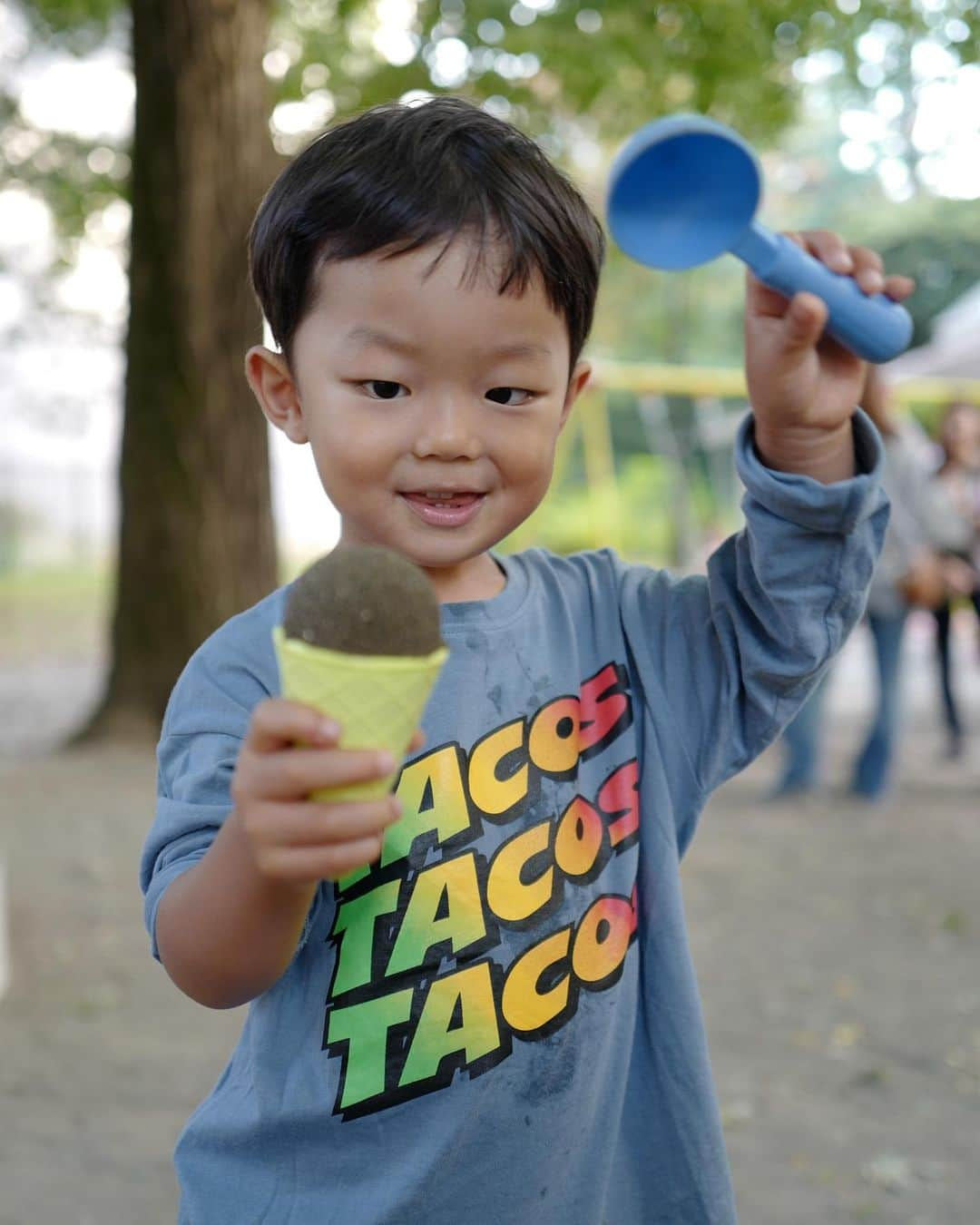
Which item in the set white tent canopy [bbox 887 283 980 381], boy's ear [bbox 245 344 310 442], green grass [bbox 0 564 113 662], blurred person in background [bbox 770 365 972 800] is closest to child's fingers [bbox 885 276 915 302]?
boy's ear [bbox 245 344 310 442]

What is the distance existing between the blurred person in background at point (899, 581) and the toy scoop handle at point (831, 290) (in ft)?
16.2

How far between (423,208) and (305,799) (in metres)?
0.66

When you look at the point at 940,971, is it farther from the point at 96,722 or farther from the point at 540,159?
the point at 96,722

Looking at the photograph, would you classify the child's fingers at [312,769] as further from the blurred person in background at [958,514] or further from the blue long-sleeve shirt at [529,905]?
the blurred person in background at [958,514]

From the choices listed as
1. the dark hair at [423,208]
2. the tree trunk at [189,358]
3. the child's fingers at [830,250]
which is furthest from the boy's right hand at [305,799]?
the tree trunk at [189,358]

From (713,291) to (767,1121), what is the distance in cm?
2511

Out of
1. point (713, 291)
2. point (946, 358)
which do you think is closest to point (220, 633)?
point (946, 358)

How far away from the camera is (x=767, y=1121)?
3242 mm

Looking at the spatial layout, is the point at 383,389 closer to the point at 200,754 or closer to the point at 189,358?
the point at 200,754

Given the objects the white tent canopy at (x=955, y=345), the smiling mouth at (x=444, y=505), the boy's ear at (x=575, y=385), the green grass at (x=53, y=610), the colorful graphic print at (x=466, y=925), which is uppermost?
the white tent canopy at (x=955, y=345)

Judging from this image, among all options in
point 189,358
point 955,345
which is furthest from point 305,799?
point 955,345

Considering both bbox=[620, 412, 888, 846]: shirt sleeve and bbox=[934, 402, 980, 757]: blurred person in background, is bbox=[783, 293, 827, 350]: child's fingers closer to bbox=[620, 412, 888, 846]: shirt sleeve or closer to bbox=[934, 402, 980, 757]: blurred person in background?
bbox=[620, 412, 888, 846]: shirt sleeve

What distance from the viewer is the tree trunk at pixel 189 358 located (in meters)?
6.59

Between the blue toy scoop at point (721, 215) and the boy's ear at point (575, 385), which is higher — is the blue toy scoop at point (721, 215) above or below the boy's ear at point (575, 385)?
above
